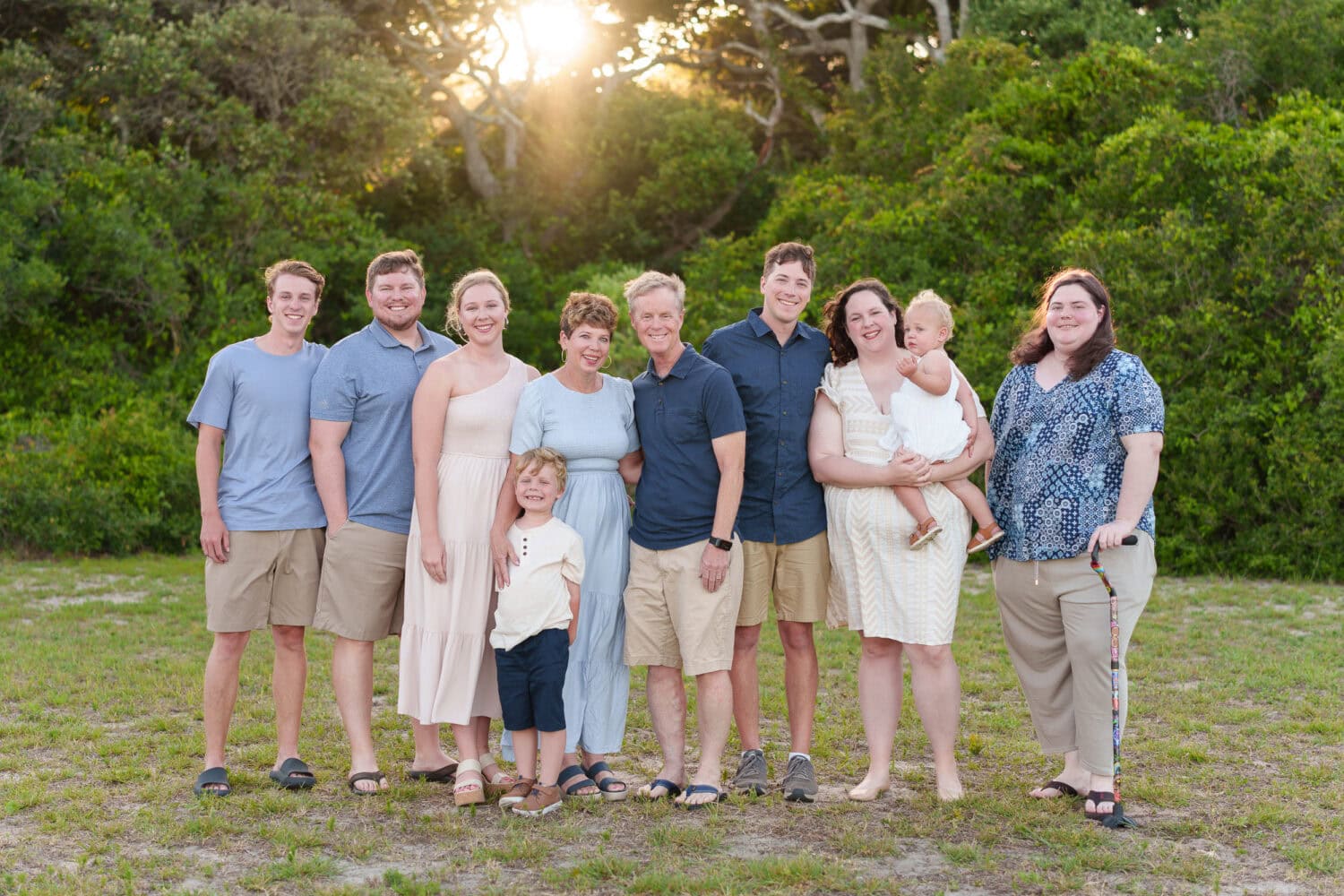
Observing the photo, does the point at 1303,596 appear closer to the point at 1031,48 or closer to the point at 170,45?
the point at 1031,48

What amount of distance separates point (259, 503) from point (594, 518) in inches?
50.8

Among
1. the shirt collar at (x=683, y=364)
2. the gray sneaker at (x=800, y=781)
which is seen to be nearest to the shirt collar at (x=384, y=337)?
the shirt collar at (x=683, y=364)

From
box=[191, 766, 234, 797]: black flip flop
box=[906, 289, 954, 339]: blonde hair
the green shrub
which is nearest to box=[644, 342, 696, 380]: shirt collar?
box=[906, 289, 954, 339]: blonde hair

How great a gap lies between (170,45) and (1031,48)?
11563 millimetres

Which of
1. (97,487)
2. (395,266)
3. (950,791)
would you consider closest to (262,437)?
(395,266)

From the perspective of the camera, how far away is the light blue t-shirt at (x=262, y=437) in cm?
502

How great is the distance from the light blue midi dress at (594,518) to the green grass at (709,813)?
0.37m

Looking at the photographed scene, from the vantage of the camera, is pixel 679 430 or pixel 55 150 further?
pixel 55 150

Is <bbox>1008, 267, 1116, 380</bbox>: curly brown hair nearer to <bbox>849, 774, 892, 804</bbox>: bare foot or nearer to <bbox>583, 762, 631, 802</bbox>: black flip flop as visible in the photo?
<bbox>849, 774, 892, 804</bbox>: bare foot

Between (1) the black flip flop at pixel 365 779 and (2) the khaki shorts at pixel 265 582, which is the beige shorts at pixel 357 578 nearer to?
(2) the khaki shorts at pixel 265 582

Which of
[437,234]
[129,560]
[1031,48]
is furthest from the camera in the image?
[437,234]

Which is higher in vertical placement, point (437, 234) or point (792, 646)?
point (437, 234)

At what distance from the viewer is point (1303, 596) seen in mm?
9781

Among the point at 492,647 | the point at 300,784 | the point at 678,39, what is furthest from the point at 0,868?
the point at 678,39
